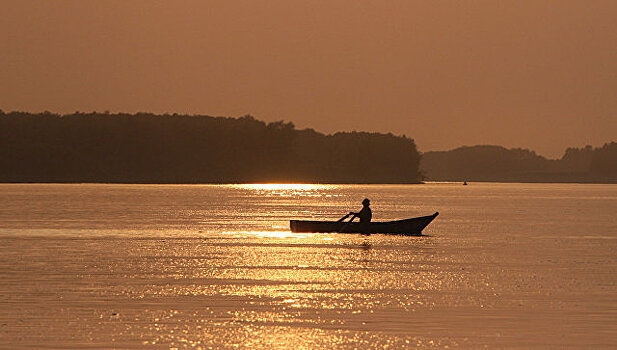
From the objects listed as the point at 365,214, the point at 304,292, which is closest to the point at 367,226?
the point at 365,214

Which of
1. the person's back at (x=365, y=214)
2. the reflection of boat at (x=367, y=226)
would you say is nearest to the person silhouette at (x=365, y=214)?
the person's back at (x=365, y=214)

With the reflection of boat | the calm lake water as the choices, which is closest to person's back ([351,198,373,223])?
the reflection of boat

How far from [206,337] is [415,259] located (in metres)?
24.4

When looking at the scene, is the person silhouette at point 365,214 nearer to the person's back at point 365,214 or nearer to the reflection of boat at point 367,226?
the person's back at point 365,214

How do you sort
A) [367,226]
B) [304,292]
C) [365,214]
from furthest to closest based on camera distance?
[367,226]
[365,214]
[304,292]

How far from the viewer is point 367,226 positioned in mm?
64125

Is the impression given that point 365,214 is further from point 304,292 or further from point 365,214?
point 304,292

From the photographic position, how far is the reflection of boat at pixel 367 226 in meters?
64.2

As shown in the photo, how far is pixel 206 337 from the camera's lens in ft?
79.3

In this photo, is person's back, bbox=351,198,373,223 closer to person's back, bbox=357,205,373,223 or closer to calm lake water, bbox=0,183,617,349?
person's back, bbox=357,205,373,223

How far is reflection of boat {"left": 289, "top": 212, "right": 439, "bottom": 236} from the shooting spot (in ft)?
211

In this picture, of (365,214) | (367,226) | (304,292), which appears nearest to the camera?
(304,292)

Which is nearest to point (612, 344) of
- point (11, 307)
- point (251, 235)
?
point (11, 307)

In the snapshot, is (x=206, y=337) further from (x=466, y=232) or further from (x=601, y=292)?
(x=466, y=232)
